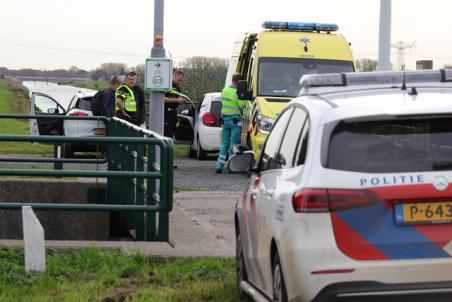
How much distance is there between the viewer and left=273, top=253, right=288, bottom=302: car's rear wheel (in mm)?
6321

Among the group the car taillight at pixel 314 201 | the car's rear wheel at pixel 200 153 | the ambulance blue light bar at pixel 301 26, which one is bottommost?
the car's rear wheel at pixel 200 153

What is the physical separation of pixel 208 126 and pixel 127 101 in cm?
427

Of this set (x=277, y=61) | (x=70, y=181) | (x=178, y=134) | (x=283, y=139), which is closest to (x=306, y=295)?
(x=283, y=139)

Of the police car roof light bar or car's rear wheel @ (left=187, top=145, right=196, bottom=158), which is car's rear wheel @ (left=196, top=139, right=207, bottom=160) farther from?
the police car roof light bar

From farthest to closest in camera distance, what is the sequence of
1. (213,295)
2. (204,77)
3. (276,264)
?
(204,77) → (213,295) → (276,264)

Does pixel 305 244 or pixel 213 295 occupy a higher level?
pixel 305 244

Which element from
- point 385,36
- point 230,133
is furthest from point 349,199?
point 230,133

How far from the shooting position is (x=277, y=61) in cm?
1927

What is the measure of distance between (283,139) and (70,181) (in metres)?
9.18

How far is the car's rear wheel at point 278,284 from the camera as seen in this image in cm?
632

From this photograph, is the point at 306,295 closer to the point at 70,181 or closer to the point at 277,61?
the point at 70,181

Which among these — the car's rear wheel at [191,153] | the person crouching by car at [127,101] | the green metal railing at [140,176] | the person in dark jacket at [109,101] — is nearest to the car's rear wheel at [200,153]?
the car's rear wheel at [191,153]

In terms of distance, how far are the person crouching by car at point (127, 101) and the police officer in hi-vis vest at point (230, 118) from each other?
1679 millimetres

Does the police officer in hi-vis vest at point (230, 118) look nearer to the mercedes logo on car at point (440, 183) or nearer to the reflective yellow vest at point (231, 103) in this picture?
the reflective yellow vest at point (231, 103)
